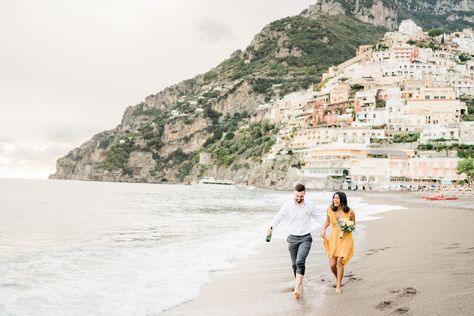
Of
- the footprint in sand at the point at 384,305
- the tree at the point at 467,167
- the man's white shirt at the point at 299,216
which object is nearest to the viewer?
the footprint in sand at the point at 384,305

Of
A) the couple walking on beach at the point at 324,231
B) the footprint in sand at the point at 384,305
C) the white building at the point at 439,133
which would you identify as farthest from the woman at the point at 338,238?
the white building at the point at 439,133

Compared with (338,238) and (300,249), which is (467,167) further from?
(300,249)

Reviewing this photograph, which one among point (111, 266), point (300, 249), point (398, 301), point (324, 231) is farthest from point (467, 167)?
point (398, 301)

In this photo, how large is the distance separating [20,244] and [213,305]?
9.64 meters

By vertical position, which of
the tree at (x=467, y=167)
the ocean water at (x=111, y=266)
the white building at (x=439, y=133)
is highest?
the white building at (x=439, y=133)

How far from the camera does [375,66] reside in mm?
128125

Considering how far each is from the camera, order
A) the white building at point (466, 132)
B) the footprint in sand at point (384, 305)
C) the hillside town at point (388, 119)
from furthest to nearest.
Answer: the white building at point (466, 132) → the hillside town at point (388, 119) → the footprint in sand at point (384, 305)

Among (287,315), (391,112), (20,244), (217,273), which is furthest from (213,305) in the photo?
(391,112)

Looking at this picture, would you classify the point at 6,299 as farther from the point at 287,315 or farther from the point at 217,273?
the point at 287,315

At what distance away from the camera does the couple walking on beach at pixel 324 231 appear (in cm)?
678

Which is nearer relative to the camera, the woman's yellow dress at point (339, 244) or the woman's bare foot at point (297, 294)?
the woman's bare foot at point (297, 294)

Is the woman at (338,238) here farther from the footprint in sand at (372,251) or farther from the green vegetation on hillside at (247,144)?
the green vegetation on hillside at (247,144)

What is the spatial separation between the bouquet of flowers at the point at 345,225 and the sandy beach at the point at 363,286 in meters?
0.85

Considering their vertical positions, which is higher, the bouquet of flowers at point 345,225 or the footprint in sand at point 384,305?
the bouquet of flowers at point 345,225
